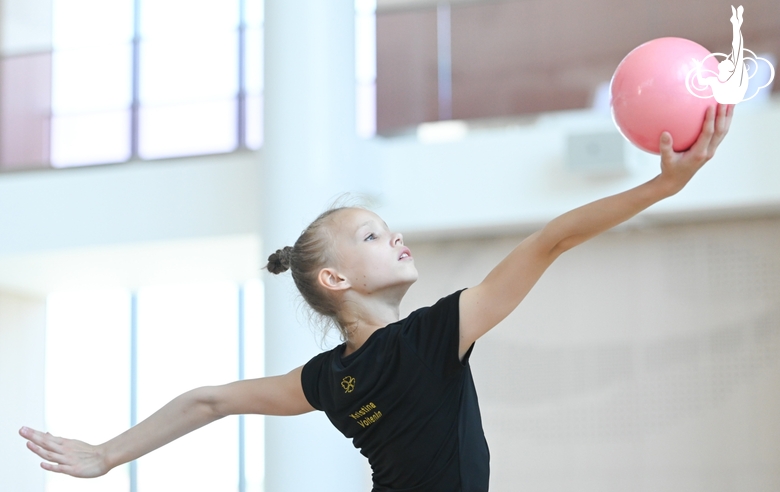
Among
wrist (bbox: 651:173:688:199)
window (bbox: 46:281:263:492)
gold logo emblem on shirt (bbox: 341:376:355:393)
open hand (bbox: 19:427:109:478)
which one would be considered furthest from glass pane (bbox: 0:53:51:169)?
wrist (bbox: 651:173:688:199)

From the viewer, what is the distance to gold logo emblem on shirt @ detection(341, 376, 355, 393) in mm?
2246

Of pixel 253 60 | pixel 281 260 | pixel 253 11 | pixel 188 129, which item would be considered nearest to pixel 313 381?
pixel 281 260

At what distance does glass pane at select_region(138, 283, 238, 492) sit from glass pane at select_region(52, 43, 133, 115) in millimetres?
2796

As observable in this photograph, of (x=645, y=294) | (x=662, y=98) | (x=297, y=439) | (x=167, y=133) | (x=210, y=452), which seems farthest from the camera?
(x=210, y=452)

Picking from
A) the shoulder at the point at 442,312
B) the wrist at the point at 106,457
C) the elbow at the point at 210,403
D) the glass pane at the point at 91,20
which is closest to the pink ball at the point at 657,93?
the shoulder at the point at 442,312

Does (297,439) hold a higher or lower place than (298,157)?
lower

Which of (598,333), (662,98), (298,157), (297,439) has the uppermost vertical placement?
(298,157)

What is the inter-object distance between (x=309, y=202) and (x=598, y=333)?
186cm

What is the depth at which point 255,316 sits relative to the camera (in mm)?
9602

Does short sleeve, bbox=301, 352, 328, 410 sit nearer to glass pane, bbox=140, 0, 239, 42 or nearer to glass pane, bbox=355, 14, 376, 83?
glass pane, bbox=355, 14, 376, 83

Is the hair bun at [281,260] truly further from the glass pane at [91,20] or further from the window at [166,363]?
the window at [166,363]

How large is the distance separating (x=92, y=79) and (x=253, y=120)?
140 centimetres

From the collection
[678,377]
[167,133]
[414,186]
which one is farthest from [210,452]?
[678,377]

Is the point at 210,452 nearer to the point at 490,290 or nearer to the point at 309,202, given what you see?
the point at 309,202
